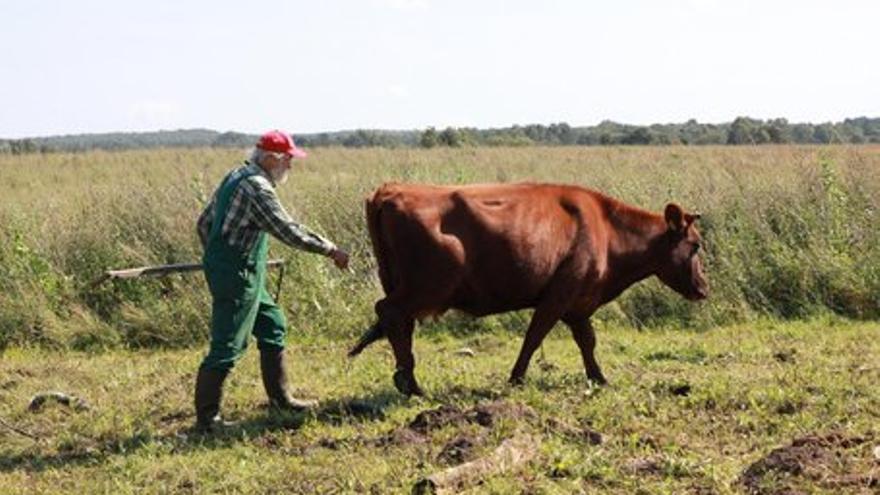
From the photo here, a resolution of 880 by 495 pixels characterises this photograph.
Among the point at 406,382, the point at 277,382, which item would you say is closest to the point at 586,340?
the point at 406,382

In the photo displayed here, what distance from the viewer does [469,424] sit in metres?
7.21

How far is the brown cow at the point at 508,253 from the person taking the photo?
8539 mm

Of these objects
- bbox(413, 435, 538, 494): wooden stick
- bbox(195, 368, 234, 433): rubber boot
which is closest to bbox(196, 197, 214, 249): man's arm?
bbox(195, 368, 234, 433): rubber boot

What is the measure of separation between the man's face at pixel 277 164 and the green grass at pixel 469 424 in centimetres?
176

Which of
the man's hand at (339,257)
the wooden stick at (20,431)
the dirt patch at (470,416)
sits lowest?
the wooden stick at (20,431)

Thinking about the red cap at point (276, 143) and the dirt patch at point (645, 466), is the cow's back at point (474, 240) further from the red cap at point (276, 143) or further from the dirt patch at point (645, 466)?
the dirt patch at point (645, 466)

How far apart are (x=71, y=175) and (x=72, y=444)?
25072mm

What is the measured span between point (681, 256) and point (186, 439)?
15.2 feet

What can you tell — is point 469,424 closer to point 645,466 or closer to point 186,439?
point 645,466

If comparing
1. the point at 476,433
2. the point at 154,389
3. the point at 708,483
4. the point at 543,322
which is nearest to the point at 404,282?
the point at 543,322

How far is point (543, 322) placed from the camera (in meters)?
9.10

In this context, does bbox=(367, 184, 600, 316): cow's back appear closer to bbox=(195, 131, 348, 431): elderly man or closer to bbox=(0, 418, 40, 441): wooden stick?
bbox=(195, 131, 348, 431): elderly man

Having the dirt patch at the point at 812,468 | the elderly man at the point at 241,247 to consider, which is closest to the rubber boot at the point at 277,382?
the elderly man at the point at 241,247

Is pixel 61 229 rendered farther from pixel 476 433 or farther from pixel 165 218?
pixel 476 433
